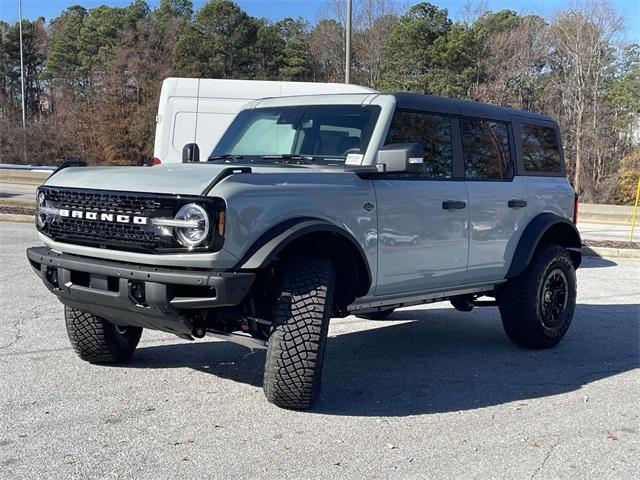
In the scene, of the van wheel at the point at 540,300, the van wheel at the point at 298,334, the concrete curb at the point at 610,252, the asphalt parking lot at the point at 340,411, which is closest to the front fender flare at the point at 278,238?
the van wheel at the point at 298,334

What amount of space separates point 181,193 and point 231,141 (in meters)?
1.99

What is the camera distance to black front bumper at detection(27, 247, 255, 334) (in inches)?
149

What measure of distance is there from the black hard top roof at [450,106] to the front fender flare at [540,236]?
0.99m

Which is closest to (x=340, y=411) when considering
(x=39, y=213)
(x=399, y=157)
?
(x=399, y=157)

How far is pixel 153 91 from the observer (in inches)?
1665

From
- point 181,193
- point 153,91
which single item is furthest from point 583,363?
point 153,91

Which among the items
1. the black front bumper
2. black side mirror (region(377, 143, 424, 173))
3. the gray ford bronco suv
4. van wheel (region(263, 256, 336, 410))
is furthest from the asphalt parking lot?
black side mirror (region(377, 143, 424, 173))

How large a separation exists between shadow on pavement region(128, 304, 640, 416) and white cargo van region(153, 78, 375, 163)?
5877 mm

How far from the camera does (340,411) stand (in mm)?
4391

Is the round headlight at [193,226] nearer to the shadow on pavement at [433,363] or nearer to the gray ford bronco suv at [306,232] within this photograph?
the gray ford bronco suv at [306,232]

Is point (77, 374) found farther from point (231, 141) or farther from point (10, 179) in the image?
point (10, 179)

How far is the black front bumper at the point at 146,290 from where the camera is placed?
378 centimetres

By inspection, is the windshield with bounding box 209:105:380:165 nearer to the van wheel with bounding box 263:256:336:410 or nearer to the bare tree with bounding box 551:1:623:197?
the van wheel with bounding box 263:256:336:410

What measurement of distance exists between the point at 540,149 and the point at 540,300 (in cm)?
150
